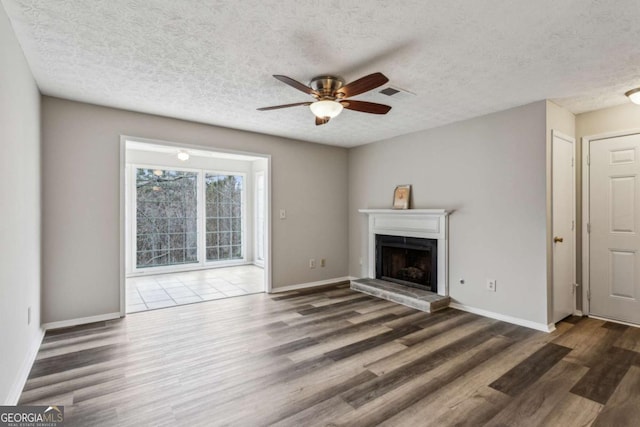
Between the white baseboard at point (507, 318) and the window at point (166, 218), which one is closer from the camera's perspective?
the white baseboard at point (507, 318)

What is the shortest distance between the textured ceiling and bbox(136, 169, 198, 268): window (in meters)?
3.04

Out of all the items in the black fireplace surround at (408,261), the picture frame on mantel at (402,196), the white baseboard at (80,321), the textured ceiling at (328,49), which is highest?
the textured ceiling at (328,49)

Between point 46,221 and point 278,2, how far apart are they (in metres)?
3.23

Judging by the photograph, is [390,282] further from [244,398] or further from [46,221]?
[46,221]

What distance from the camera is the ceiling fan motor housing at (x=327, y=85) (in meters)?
2.70

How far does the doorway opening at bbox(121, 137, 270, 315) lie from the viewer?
228 inches

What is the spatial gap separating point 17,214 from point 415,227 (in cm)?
420

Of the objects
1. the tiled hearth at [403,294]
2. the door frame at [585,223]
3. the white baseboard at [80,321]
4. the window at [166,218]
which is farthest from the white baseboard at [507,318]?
the window at [166,218]

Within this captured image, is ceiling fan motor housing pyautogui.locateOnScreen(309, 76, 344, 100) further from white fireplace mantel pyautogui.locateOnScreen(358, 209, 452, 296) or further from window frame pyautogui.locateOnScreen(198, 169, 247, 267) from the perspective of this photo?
window frame pyautogui.locateOnScreen(198, 169, 247, 267)

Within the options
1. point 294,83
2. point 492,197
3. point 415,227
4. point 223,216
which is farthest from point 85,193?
point 492,197

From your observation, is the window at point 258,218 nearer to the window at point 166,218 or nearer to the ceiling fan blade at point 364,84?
the window at point 166,218

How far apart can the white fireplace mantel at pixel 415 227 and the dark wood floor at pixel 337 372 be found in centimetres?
75

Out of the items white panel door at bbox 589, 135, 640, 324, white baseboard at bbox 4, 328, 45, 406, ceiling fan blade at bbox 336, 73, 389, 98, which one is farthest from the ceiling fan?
white panel door at bbox 589, 135, 640, 324

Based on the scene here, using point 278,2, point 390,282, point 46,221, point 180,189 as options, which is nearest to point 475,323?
point 390,282
